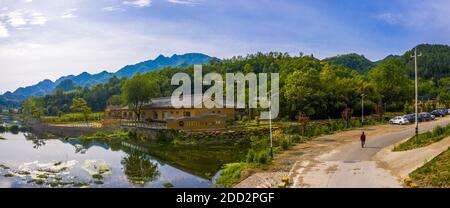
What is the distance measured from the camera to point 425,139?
57.9ft

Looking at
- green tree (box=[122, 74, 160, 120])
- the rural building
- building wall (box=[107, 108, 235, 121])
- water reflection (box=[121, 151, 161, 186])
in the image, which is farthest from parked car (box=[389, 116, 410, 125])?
green tree (box=[122, 74, 160, 120])

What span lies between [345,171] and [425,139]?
6.75 m

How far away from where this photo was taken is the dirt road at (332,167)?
11.7m

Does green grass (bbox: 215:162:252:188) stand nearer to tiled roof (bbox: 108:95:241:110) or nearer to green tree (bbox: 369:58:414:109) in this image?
tiled roof (bbox: 108:95:241:110)

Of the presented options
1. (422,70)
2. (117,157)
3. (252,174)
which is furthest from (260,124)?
(422,70)

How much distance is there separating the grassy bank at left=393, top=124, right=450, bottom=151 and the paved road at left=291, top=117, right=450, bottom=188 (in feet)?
3.77

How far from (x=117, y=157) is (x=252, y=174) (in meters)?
13.4

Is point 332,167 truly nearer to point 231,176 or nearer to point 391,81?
point 231,176

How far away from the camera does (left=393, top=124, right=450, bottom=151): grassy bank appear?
16.8 meters

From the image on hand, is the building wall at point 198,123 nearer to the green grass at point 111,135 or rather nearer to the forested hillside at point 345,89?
the green grass at point 111,135

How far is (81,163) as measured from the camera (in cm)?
2183

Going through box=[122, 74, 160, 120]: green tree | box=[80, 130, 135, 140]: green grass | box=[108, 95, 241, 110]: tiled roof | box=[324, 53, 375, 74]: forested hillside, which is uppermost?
box=[324, 53, 375, 74]: forested hillside
